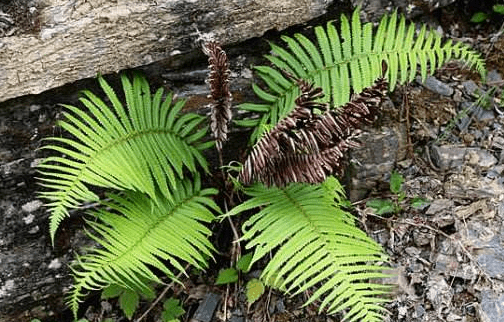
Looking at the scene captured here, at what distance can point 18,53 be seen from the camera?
3057 mm

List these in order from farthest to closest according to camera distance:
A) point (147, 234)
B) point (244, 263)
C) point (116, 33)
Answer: point (244, 263), point (116, 33), point (147, 234)

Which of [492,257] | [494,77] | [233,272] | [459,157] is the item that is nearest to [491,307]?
[492,257]

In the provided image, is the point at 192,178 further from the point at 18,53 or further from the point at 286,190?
the point at 18,53

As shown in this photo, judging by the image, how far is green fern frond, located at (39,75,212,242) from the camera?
116 inches

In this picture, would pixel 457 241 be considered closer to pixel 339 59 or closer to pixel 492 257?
pixel 492 257

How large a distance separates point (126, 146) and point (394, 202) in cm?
157

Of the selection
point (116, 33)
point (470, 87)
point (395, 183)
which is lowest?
point (395, 183)

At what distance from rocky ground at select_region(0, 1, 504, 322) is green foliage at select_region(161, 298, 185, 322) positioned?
0.33 ft

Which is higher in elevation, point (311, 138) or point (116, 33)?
point (116, 33)

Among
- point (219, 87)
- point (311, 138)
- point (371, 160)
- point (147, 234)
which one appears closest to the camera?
point (311, 138)

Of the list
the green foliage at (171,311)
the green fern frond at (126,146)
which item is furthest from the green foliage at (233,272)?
the green fern frond at (126,146)

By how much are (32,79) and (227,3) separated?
3.63 feet

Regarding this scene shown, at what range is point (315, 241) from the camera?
2.92 meters

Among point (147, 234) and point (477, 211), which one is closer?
point (147, 234)
